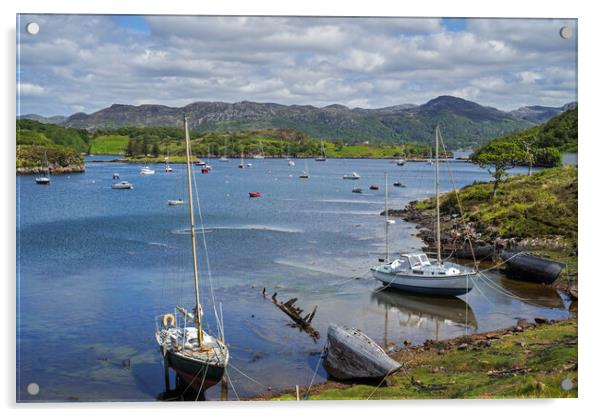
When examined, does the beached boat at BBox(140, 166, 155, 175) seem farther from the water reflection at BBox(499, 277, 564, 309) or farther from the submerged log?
the water reflection at BBox(499, 277, 564, 309)

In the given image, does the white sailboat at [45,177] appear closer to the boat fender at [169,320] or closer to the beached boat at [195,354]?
the boat fender at [169,320]

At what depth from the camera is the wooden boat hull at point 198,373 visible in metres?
11.0

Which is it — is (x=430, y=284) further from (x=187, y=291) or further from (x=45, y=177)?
(x=45, y=177)

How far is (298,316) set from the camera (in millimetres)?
14977

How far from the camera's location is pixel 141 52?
11.9 metres

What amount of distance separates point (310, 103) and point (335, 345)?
5.47 meters

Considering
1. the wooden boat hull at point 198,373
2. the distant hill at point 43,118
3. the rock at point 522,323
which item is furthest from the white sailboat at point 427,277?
the distant hill at point 43,118

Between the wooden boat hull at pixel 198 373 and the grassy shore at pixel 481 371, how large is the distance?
0.98 m

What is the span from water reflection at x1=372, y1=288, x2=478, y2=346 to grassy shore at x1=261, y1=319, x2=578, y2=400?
169 cm

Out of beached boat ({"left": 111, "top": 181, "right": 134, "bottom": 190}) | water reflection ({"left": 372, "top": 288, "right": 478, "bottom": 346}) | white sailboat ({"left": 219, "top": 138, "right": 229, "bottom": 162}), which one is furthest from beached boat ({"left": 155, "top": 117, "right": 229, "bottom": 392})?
white sailboat ({"left": 219, "top": 138, "right": 229, "bottom": 162})

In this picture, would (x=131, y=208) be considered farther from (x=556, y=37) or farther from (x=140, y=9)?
(x=556, y=37)

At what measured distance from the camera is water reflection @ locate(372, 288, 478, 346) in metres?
15.7

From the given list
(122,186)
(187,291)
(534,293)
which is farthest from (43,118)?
(122,186)
